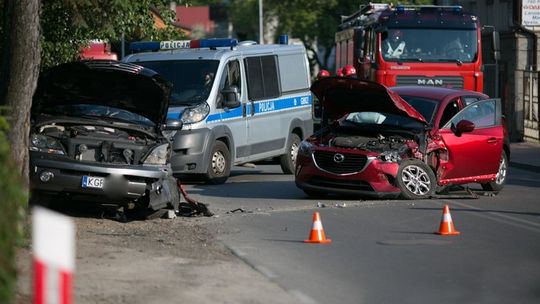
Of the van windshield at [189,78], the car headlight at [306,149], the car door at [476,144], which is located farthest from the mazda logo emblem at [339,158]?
the van windshield at [189,78]

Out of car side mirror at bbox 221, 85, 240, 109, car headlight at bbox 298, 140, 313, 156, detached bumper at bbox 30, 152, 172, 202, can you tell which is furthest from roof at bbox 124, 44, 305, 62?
detached bumper at bbox 30, 152, 172, 202

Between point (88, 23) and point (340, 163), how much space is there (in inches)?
163

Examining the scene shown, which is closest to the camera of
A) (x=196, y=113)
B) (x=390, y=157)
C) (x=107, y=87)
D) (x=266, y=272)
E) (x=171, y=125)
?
(x=266, y=272)

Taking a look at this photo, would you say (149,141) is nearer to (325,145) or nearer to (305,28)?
(325,145)

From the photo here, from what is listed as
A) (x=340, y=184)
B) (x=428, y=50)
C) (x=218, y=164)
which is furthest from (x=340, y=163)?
(x=428, y=50)

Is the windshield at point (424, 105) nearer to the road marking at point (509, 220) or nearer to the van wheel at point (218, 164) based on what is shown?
the road marking at point (509, 220)

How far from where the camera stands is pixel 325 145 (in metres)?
16.4

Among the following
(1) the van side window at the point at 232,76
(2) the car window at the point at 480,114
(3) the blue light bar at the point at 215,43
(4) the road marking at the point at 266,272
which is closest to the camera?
(4) the road marking at the point at 266,272

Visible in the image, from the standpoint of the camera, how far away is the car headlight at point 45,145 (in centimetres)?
1342

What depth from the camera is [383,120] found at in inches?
662

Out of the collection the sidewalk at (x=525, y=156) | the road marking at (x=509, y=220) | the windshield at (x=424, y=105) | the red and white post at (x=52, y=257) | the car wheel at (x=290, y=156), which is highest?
the red and white post at (x=52, y=257)

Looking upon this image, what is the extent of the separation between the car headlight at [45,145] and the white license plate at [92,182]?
51cm

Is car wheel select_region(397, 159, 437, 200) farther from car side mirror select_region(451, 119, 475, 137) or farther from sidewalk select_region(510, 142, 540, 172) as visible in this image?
sidewalk select_region(510, 142, 540, 172)

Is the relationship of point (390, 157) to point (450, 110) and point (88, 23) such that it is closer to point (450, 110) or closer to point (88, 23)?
point (450, 110)
